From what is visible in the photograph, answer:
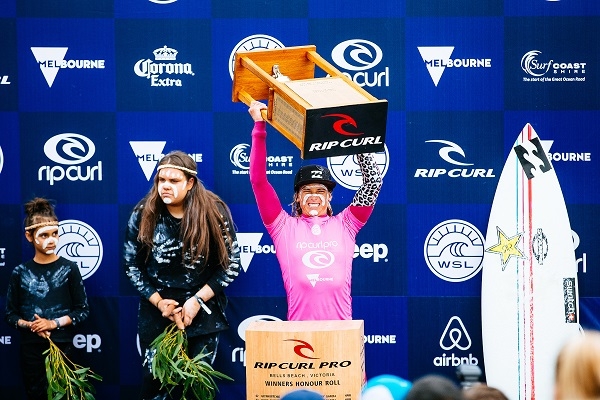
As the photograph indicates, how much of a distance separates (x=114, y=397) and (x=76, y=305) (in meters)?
0.76

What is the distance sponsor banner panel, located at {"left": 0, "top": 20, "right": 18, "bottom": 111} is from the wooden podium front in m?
2.68

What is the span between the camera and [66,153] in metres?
5.98

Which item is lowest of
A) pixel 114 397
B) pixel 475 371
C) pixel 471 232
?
pixel 114 397

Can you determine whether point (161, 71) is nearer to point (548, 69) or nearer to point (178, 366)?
point (178, 366)

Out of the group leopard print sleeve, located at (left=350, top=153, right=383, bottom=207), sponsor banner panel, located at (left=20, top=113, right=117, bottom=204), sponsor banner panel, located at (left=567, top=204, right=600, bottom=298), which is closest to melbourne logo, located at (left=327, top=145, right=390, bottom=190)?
leopard print sleeve, located at (left=350, top=153, right=383, bottom=207)

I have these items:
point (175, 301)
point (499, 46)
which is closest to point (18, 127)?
point (175, 301)

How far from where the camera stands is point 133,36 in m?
5.93

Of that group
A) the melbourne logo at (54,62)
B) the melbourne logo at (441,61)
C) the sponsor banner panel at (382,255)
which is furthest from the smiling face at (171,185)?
the melbourne logo at (441,61)

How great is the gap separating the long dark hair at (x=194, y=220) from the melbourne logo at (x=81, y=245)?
1.96 feet

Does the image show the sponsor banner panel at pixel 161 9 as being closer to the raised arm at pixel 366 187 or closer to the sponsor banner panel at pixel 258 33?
the sponsor banner panel at pixel 258 33

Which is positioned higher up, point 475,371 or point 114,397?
point 475,371

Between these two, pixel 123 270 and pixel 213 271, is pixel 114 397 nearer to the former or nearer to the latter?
pixel 123 270

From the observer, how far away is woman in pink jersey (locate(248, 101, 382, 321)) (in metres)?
4.92

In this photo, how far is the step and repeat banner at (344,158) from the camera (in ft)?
19.4
